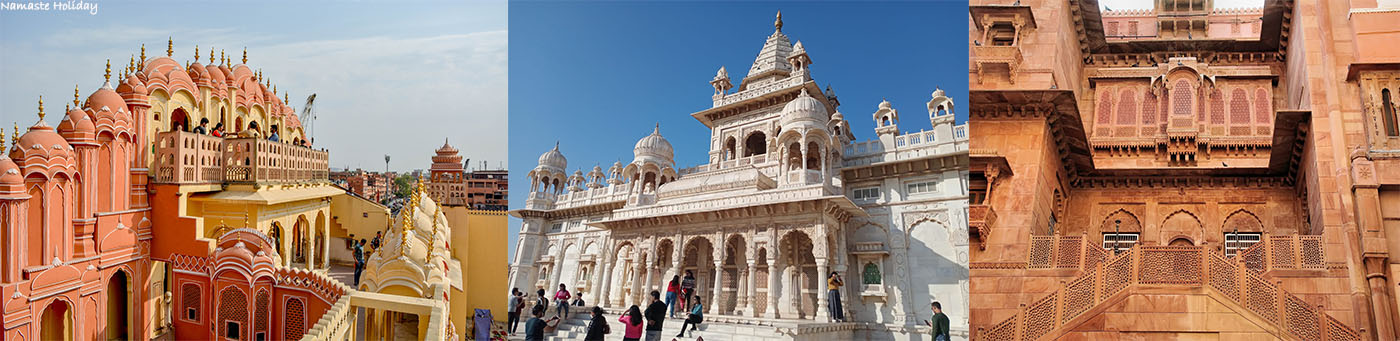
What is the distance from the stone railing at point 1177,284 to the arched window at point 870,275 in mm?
2690

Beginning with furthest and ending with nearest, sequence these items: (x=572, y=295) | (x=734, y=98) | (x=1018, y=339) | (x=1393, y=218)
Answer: (x=734, y=98) → (x=572, y=295) → (x=1393, y=218) → (x=1018, y=339)

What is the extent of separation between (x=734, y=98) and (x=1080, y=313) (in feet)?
22.7

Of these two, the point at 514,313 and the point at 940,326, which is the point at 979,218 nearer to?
the point at 940,326

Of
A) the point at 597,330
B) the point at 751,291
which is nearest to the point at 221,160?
the point at 597,330

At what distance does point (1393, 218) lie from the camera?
230 inches

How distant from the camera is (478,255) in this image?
10164 mm

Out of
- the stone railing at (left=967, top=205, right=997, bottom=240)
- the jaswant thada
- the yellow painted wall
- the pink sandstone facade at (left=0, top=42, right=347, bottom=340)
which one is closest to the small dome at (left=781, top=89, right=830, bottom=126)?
the stone railing at (left=967, top=205, right=997, bottom=240)

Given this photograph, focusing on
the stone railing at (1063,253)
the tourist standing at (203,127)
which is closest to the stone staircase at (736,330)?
the stone railing at (1063,253)

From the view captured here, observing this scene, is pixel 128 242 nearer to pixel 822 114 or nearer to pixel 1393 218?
pixel 822 114

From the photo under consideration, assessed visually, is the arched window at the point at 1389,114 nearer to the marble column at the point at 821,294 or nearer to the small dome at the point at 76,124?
the marble column at the point at 821,294

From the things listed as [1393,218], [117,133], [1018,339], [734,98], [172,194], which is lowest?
[1018,339]

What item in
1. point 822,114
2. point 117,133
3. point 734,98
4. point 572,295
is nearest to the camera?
point 117,133

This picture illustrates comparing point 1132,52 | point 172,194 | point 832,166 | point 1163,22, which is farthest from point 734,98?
point 172,194

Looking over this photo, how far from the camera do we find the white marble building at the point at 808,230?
25.7 ft
